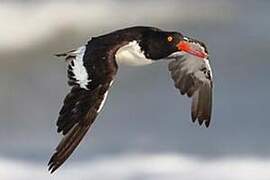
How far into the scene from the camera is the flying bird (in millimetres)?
7023

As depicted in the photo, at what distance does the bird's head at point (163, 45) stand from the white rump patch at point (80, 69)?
0.40 m

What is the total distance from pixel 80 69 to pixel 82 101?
0.76ft

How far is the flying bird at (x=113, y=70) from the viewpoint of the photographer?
7.02m

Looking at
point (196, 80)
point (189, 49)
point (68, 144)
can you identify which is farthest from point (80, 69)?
point (196, 80)

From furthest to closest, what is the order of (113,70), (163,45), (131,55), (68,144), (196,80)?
(196,80)
(163,45)
(131,55)
(113,70)
(68,144)

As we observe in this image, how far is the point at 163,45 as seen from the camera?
780 cm

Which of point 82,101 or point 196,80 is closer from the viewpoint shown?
point 82,101

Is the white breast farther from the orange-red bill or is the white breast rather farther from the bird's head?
the orange-red bill

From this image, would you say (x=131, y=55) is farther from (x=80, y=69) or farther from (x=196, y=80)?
(x=196, y=80)

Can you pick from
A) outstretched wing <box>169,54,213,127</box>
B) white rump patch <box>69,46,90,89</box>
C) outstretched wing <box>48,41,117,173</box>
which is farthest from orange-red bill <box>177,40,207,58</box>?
outstretched wing <box>48,41,117,173</box>

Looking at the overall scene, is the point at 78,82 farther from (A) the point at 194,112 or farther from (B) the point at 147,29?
(A) the point at 194,112

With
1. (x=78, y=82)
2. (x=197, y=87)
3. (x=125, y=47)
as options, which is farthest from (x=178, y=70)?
(x=78, y=82)

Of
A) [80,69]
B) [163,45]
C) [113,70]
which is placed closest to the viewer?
Result: [113,70]

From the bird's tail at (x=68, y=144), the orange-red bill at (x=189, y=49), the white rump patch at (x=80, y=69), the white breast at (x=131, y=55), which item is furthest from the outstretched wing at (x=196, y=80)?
the bird's tail at (x=68, y=144)
